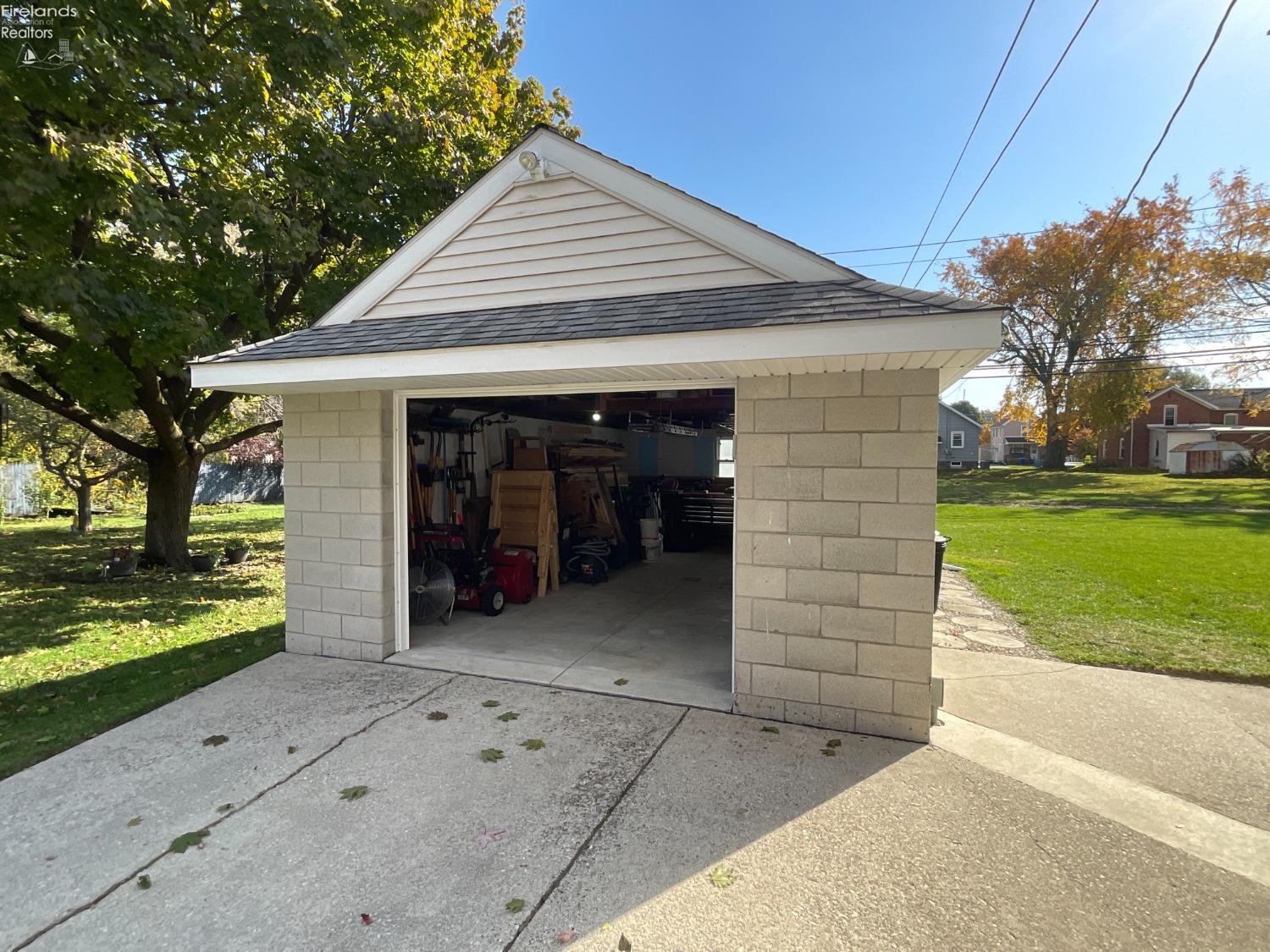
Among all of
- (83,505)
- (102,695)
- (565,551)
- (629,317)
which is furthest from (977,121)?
(83,505)

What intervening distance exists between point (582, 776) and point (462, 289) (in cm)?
378

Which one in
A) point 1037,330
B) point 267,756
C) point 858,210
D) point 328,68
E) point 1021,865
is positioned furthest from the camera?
point 1037,330

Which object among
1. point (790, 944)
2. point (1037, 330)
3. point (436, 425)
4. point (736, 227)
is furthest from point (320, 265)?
point (1037, 330)

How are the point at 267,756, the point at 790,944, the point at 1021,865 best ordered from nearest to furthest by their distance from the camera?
the point at 790,944 → the point at 1021,865 → the point at 267,756

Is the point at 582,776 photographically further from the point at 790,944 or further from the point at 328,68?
the point at 328,68

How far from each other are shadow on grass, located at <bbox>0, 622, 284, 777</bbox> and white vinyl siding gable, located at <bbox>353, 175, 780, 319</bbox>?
3.36 metres

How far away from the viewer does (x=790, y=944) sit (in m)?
2.05

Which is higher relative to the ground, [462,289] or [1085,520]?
[462,289]

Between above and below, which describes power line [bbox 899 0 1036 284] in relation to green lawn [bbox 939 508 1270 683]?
above

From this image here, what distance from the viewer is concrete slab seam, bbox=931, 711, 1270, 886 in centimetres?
256

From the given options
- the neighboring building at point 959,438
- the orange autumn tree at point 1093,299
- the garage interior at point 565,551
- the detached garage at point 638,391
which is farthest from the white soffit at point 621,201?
the neighboring building at point 959,438

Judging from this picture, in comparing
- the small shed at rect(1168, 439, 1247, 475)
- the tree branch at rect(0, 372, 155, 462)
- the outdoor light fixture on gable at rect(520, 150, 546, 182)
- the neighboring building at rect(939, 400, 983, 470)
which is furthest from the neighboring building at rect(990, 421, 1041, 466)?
the tree branch at rect(0, 372, 155, 462)

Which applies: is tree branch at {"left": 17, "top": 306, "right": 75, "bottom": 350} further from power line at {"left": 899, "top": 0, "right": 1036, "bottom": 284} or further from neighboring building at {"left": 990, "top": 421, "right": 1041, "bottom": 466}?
neighboring building at {"left": 990, "top": 421, "right": 1041, "bottom": 466}

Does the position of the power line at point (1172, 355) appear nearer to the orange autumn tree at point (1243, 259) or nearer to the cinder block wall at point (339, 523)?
the orange autumn tree at point (1243, 259)
